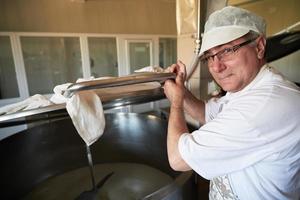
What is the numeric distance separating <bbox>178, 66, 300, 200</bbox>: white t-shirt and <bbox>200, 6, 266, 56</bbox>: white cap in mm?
160

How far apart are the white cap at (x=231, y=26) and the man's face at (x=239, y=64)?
0.03m

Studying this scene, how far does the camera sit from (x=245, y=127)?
62 centimetres

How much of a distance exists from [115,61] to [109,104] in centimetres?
449

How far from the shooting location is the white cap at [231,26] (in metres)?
0.71

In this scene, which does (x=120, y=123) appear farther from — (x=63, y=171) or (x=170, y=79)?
(x=170, y=79)

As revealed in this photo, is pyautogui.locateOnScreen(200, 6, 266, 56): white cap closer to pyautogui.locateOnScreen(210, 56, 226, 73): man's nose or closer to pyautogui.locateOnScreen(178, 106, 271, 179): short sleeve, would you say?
pyautogui.locateOnScreen(210, 56, 226, 73): man's nose

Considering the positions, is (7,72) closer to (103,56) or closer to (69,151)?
(103,56)

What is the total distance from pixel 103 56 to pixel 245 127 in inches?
194

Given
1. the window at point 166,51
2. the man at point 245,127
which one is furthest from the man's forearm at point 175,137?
the window at point 166,51

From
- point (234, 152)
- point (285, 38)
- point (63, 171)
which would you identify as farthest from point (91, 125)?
point (285, 38)

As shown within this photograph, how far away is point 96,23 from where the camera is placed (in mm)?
4867

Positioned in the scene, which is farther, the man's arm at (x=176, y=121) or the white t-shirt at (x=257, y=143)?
the man's arm at (x=176, y=121)

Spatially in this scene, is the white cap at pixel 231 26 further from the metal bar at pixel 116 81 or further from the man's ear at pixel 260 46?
the metal bar at pixel 116 81

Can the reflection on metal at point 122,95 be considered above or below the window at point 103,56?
below
